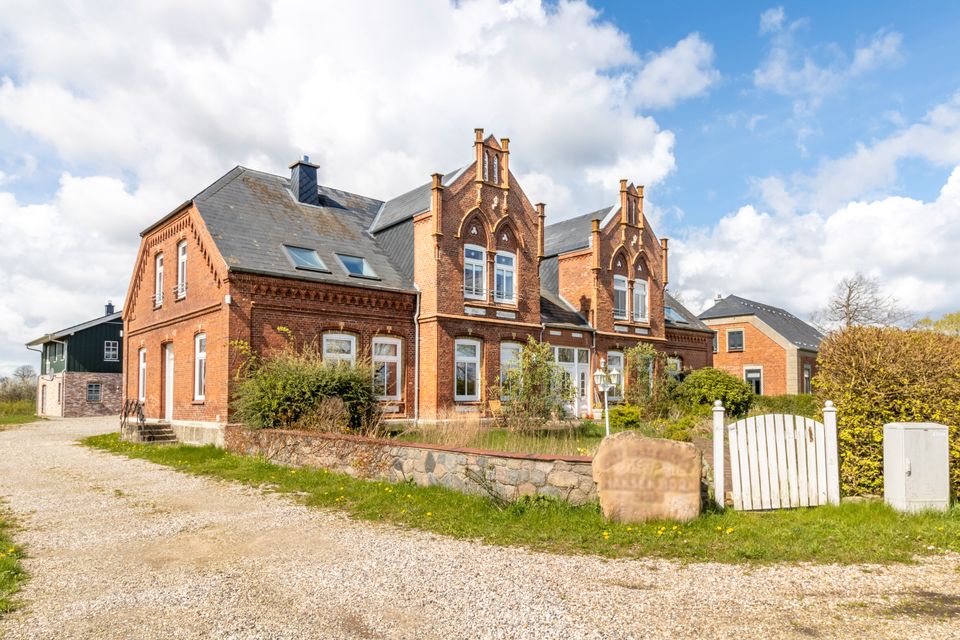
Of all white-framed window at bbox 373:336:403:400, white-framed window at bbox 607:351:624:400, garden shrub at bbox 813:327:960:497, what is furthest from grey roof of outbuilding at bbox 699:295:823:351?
garden shrub at bbox 813:327:960:497

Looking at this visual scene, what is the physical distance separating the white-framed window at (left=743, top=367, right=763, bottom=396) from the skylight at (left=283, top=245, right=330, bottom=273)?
3053 centimetres

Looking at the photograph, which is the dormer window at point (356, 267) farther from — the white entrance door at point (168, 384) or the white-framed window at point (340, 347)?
the white entrance door at point (168, 384)

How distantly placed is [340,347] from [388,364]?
1.74 m

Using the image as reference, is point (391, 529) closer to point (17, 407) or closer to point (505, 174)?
point (505, 174)

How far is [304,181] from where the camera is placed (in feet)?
73.8

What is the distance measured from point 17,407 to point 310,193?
30.7m

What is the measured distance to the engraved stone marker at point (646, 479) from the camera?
784 centimetres

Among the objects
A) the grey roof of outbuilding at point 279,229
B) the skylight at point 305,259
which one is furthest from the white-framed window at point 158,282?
the skylight at point 305,259

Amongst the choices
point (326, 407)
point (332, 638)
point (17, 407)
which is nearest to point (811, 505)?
point (332, 638)

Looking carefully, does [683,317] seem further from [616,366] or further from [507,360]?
[507,360]

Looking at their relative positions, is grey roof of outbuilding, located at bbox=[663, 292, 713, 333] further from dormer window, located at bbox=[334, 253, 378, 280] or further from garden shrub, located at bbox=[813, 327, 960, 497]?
garden shrub, located at bbox=[813, 327, 960, 497]

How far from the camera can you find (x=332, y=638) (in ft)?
15.4

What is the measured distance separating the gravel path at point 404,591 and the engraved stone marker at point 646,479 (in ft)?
4.43

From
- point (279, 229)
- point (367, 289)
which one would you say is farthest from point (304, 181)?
point (367, 289)
